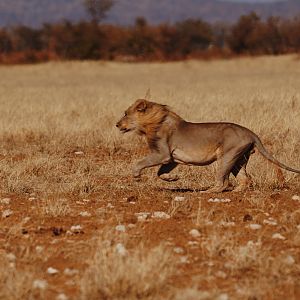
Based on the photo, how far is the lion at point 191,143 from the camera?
8031 mm

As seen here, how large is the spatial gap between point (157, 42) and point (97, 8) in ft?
60.4

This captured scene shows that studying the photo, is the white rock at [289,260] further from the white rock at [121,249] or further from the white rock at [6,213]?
the white rock at [6,213]

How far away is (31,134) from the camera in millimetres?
12641

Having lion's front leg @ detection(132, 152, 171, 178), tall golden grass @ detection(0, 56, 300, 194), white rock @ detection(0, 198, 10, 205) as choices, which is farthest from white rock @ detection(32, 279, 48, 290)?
lion's front leg @ detection(132, 152, 171, 178)

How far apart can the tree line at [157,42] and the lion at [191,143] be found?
4537 centimetres

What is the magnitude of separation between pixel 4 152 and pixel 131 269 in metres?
6.86

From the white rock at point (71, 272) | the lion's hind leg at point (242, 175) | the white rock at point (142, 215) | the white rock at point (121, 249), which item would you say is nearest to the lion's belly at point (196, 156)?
the lion's hind leg at point (242, 175)

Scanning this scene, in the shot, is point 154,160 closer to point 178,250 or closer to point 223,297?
point 178,250

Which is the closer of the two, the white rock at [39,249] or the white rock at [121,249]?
the white rock at [121,249]

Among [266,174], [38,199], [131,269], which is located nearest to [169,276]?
[131,269]

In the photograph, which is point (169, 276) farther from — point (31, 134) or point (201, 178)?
point (31, 134)

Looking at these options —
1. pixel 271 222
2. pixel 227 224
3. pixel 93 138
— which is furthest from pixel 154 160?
pixel 93 138

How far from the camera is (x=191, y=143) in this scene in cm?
819

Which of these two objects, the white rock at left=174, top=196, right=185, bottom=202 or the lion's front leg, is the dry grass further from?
the lion's front leg
